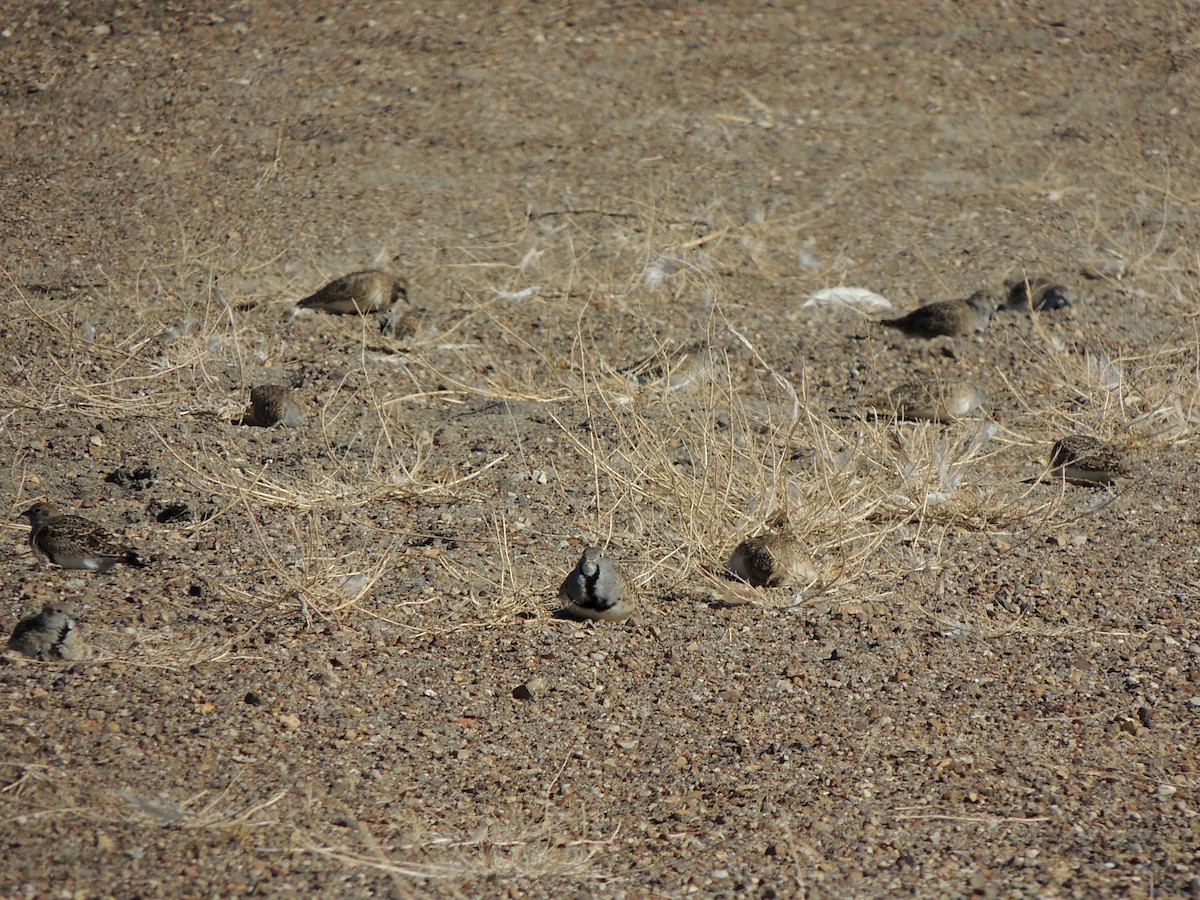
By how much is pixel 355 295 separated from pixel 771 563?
2.40 m

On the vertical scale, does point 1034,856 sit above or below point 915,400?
above

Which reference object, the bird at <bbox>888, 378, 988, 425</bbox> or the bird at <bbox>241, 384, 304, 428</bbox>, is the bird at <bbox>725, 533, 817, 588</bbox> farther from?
the bird at <bbox>241, 384, 304, 428</bbox>

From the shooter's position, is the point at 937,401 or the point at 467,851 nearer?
the point at 467,851

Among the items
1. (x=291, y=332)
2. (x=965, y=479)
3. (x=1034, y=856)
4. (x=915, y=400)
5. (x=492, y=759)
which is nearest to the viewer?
(x=1034, y=856)

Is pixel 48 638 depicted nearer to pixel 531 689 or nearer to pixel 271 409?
pixel 531 689

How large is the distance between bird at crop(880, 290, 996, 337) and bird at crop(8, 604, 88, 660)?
12.0 ft

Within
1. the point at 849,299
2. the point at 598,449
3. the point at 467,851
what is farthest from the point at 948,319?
the point at 467,851

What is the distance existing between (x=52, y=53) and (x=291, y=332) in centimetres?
333

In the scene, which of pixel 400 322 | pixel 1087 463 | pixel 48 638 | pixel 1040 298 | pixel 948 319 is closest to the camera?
pixel 48 638

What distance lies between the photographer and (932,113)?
7316mm

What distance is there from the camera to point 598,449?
4.07 metres

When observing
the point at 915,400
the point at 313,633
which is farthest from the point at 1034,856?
the point at 915,400

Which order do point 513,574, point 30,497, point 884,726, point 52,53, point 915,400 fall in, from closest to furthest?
point 884,726, point 513,574, point 30,497, point 915,400, point 52,53

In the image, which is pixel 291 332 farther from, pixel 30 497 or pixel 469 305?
pixel 30 497
